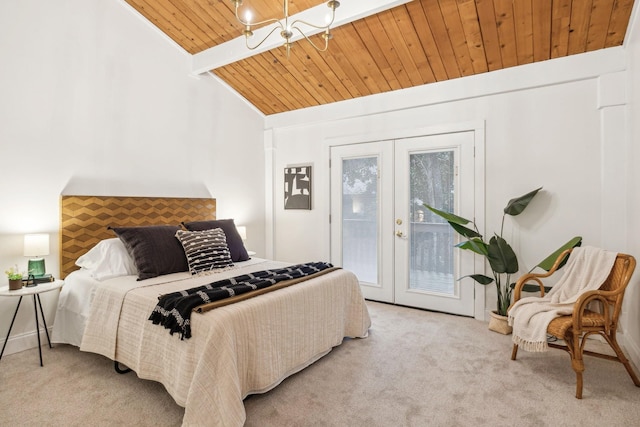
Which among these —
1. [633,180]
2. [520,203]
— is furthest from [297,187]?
[633,180]

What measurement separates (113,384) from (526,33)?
4.05 m

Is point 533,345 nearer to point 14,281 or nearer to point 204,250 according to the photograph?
point 204,250

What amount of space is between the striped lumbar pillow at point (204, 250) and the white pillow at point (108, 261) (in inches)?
17.4

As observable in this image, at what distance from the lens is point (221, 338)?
1.82 m

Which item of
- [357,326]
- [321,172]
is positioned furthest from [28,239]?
[321,172]

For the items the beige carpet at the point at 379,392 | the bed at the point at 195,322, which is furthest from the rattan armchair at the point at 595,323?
the bed at the point at 195,322

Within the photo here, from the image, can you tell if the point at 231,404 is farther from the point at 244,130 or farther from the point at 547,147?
the point at 244,130

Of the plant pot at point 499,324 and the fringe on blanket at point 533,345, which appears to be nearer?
the fringe on blanket at point 533,345

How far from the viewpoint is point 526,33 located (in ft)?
9.46

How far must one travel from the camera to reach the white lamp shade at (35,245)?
2672 millimetres

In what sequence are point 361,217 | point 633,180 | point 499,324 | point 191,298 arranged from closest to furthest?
point 191,298, point 633,180, point 499,324, point 361,217

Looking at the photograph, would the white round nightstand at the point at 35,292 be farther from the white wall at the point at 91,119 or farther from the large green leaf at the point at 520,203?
the large green leaf at the point at 520,203

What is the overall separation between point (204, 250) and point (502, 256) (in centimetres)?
262

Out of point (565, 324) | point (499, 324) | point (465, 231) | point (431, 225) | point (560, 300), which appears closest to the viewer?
point (565, 324)
